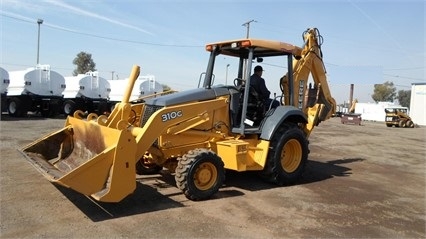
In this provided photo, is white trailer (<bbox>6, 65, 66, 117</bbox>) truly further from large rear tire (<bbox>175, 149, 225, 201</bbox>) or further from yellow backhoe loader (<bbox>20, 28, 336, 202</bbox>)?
large rear tire (<bbox>175, 149, 225, 201</bbox>)

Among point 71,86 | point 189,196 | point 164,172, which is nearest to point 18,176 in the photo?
point 164,172

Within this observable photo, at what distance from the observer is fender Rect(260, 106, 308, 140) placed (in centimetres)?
733

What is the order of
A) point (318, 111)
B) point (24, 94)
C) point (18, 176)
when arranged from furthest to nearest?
point (24, 94)
point (318, 111)
point (18, 176)

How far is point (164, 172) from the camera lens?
8055mm

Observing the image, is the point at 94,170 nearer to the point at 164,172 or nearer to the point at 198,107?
the point at 198,107

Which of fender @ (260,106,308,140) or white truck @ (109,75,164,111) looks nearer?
fender @ (260,106,308,140)

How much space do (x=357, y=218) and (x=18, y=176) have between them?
5887 mm

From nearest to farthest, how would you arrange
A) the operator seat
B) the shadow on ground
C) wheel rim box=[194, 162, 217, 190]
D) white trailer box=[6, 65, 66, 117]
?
the shadow on ground → wheel rim box=[194, 162, 217, 190] → the operator seat → white trailer box=[6, 65, 66, 117]

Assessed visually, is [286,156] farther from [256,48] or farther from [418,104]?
[418,104]

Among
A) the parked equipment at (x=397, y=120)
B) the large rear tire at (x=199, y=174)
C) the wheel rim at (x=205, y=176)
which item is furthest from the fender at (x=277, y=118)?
the parked equipment at (x=397, y=120)

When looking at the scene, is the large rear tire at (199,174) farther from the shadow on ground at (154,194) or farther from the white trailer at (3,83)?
the white trailer at (3,83)

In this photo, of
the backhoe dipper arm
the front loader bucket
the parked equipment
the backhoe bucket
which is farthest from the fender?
the parked equipment

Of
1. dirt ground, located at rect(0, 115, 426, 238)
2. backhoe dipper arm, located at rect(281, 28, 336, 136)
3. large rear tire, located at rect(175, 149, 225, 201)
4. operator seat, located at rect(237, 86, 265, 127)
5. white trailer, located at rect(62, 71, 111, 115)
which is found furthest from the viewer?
white trailer, located at rect(62, 71, 111, 115)

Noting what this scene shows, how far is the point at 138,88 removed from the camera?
1015 inches
